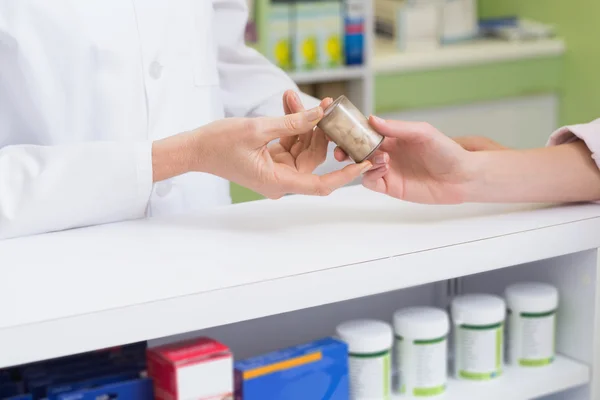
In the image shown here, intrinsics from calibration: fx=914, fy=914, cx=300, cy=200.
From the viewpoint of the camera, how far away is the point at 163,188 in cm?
147

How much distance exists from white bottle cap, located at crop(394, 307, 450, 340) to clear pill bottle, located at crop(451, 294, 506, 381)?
1.8 inches

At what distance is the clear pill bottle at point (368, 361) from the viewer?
112 centimetres

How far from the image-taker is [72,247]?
112 cm

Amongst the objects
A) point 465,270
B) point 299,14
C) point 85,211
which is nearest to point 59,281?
point 85,211

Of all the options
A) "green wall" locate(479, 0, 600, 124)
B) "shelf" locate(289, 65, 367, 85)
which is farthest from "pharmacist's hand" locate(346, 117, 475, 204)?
"green wall" locate(479, 0, 600, 124)

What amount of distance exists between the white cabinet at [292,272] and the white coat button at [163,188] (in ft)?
0.63

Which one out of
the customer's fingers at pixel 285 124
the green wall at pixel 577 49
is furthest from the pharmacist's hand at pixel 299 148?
the green wall at pixel 577 49

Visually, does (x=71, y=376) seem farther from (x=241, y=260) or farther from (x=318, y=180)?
(x=318, y=180)

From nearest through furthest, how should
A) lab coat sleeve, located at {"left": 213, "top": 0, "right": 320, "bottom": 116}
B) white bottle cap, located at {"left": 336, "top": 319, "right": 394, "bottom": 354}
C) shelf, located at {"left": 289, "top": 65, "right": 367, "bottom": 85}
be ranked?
white bottle cap, located at {"left": 336, "top": 319, "right": 394, "bottom": 354} → lab coat sleeve, located at {"left": 213, "top": 0, "right": 320, "bottom": 116} → shelf, located at {"left": 289, "top": 65, "right": 367, "bottom": 85}

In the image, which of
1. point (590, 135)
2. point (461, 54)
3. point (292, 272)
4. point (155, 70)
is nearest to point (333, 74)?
point (461, 54)

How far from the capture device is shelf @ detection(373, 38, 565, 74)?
340cm

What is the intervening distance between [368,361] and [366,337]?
0.03 metres

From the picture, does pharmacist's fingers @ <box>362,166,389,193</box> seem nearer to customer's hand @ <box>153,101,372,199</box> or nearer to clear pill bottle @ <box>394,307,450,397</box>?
customer's hand @ <box>153,101,372,199</box>

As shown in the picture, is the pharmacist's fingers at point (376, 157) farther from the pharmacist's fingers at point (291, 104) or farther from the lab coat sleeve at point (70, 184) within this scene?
the lab coat sleeve at point (70, 184)
